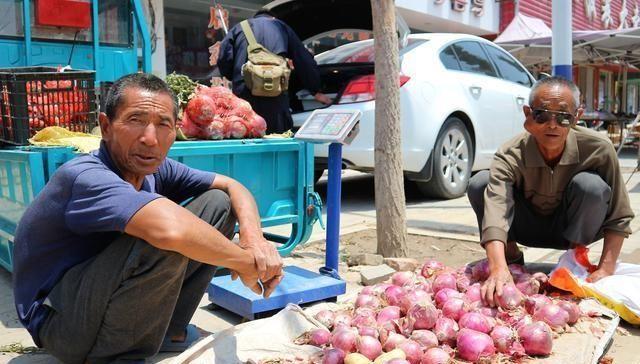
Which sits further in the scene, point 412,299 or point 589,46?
point 589,46

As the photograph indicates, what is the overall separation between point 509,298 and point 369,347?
74 cm

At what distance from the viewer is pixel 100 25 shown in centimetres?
501

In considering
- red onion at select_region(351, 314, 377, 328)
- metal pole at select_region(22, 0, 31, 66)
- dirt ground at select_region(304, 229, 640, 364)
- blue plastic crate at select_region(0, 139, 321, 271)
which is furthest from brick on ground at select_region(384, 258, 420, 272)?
metal pole at select_region(22, 0, 31, 66)

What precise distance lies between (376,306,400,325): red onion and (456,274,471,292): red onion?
0.41 m

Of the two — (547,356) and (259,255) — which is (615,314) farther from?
(259,255)

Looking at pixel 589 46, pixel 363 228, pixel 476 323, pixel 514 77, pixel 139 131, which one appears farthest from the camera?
pixel 589 46

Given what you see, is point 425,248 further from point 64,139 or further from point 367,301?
point 64,139

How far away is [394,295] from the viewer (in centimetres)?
299

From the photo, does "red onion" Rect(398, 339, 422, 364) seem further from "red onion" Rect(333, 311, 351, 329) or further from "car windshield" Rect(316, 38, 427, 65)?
"car windshield" Rect(316, 38, 427, 65)

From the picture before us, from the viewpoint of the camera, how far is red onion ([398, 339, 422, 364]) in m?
2.42

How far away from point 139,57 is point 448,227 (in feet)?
10.2

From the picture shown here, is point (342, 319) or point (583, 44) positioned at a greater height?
point (583, 44)

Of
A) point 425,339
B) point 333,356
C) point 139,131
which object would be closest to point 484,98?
point 425,339

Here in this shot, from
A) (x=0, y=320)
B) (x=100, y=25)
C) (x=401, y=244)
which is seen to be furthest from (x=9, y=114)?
(x=401, y=244)
